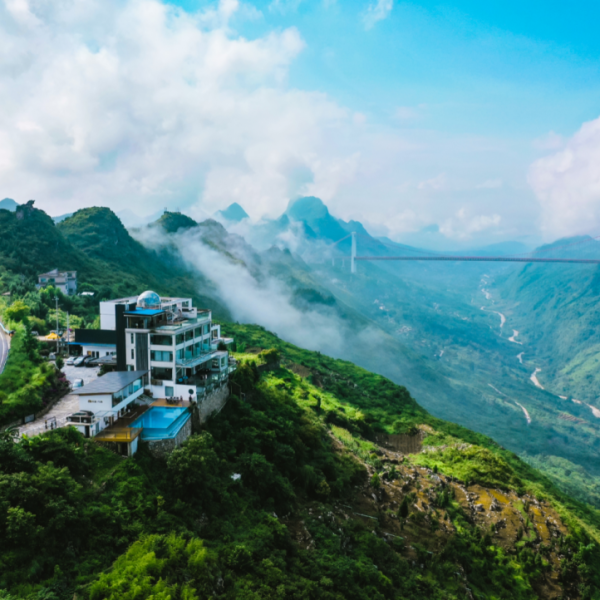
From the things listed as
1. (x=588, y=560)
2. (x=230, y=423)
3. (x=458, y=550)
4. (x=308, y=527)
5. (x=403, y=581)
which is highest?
(x=230, y=423)

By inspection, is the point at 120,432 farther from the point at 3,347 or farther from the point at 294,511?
the point at 3,347

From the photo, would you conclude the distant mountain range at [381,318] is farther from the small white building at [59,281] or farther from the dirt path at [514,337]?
the small white building at [59,281]

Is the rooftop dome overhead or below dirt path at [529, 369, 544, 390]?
overhead

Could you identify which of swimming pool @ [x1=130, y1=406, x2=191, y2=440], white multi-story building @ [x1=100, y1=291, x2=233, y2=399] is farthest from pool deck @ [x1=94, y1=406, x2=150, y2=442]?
white multi-story building @ [x1=100, y1=291, x2=233, y2=399]

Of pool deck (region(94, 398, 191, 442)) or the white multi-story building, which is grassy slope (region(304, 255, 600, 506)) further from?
pool deck (region(94, 398, 191, 442))

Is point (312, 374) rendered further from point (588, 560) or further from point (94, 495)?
point (94, 495)

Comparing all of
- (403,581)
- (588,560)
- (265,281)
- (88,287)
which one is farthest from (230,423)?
(265,281)
